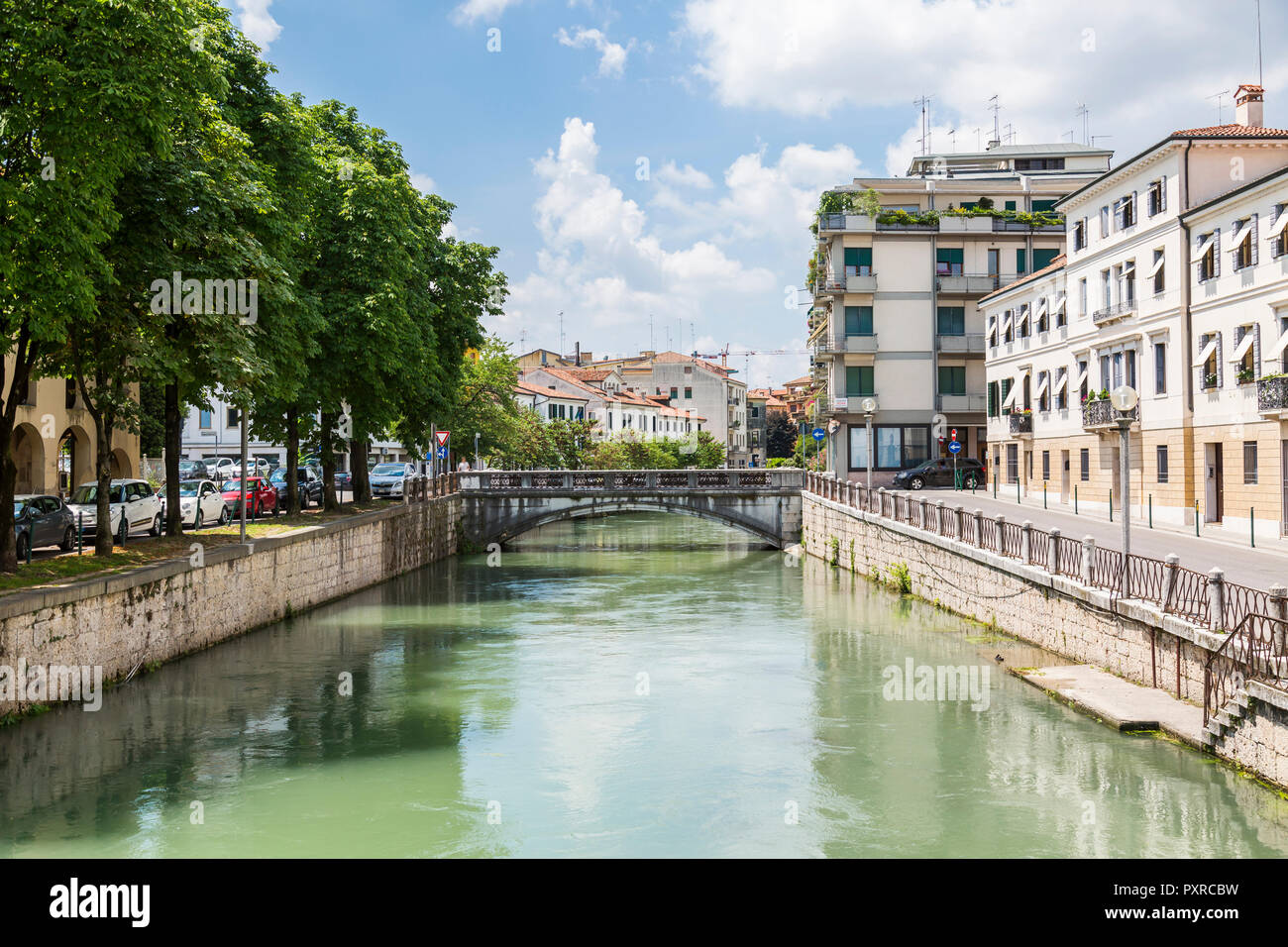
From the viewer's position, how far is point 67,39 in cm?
1656

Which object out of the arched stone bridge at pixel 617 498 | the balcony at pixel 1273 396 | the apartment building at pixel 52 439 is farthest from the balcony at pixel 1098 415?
the apartment building at pixel 52 439

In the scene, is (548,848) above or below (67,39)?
below

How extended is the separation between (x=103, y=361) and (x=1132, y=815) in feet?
59.0

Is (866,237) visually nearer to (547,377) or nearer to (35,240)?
(547,377)

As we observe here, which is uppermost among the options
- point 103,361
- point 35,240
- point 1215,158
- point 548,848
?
point 1215,158

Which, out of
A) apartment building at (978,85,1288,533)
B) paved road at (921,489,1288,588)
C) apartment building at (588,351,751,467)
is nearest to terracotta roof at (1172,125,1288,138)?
apartment building at (978,85,1288,533)

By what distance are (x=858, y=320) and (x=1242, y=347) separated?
31.7 meters

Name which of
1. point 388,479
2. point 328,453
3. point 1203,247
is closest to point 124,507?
point 328,453

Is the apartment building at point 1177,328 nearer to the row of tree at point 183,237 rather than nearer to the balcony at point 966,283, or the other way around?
the balcony at point 966,283

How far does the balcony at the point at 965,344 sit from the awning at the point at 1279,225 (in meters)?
31.6

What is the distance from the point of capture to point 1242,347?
28859mm

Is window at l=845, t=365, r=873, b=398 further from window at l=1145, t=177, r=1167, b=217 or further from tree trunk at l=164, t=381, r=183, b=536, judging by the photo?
tree trunk at l=164, t=381, r=183, b=536
